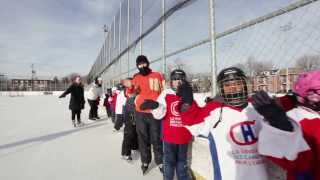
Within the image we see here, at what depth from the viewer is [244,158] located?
1993 mm

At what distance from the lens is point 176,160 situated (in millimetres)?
3820

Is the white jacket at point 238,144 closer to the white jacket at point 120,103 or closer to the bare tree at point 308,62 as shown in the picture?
the bare tree at point 308,62

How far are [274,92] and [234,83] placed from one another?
0.83m

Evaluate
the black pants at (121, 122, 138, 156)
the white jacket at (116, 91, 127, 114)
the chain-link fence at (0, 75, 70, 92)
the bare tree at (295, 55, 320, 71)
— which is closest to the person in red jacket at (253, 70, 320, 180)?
the bare tree at (295, 55, 320, 71)

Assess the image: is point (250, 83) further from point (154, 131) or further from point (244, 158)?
point (154, 131)

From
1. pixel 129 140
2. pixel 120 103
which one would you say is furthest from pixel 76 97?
pixel 129 140

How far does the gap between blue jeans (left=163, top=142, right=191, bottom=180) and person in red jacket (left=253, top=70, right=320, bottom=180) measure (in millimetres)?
1942

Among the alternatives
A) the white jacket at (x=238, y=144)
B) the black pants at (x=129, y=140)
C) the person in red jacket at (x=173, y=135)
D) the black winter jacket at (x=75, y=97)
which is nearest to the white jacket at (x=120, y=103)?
the black pants at (x=129, y=140)

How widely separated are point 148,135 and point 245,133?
3086 millimetres

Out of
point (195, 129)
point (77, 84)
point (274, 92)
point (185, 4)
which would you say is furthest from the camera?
point (77, 84)

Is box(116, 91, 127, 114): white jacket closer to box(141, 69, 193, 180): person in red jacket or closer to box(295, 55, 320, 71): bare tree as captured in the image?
box(141, 69, 193, 180): person in red jacket

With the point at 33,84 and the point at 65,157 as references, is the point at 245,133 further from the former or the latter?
the point at 33,84

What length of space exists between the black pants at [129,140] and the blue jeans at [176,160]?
204 centimetres

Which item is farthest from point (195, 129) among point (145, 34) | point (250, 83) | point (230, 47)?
point (145, 34)
